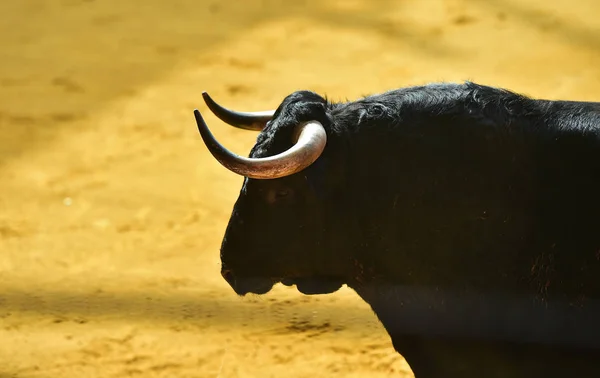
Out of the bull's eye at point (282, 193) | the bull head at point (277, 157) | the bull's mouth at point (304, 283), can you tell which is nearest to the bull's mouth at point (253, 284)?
the bull's mouth at point (304, 283)

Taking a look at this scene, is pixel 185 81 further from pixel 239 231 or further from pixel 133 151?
pixel 239 231

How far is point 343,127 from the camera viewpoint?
150 inches

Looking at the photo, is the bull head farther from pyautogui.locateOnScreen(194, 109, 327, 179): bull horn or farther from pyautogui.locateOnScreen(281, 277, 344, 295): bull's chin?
pyautogui.locateOnScreen(281, 277, 344, 295): bull's chin

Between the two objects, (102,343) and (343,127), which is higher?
(343,127)

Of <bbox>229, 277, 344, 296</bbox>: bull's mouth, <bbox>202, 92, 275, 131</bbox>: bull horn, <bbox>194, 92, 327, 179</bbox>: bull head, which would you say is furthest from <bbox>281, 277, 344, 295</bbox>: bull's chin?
<bbox>202, 92, 275, 131</bbox>: bull horn

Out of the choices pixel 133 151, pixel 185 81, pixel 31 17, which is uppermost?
pixel 31 17

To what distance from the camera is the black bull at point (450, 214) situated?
3.59 m

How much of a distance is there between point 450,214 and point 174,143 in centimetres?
385

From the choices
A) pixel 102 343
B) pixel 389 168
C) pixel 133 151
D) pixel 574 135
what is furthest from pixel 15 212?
pixel 574 135

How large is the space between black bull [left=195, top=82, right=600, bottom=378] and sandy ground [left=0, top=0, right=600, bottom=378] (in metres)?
1.15

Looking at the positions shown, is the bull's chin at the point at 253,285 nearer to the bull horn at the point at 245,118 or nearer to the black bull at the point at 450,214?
the black bull at the point at 450,214

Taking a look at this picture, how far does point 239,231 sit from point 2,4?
6861 millimetres

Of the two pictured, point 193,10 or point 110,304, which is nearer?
point 110,304

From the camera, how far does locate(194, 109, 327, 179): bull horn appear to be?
3.49 metres
